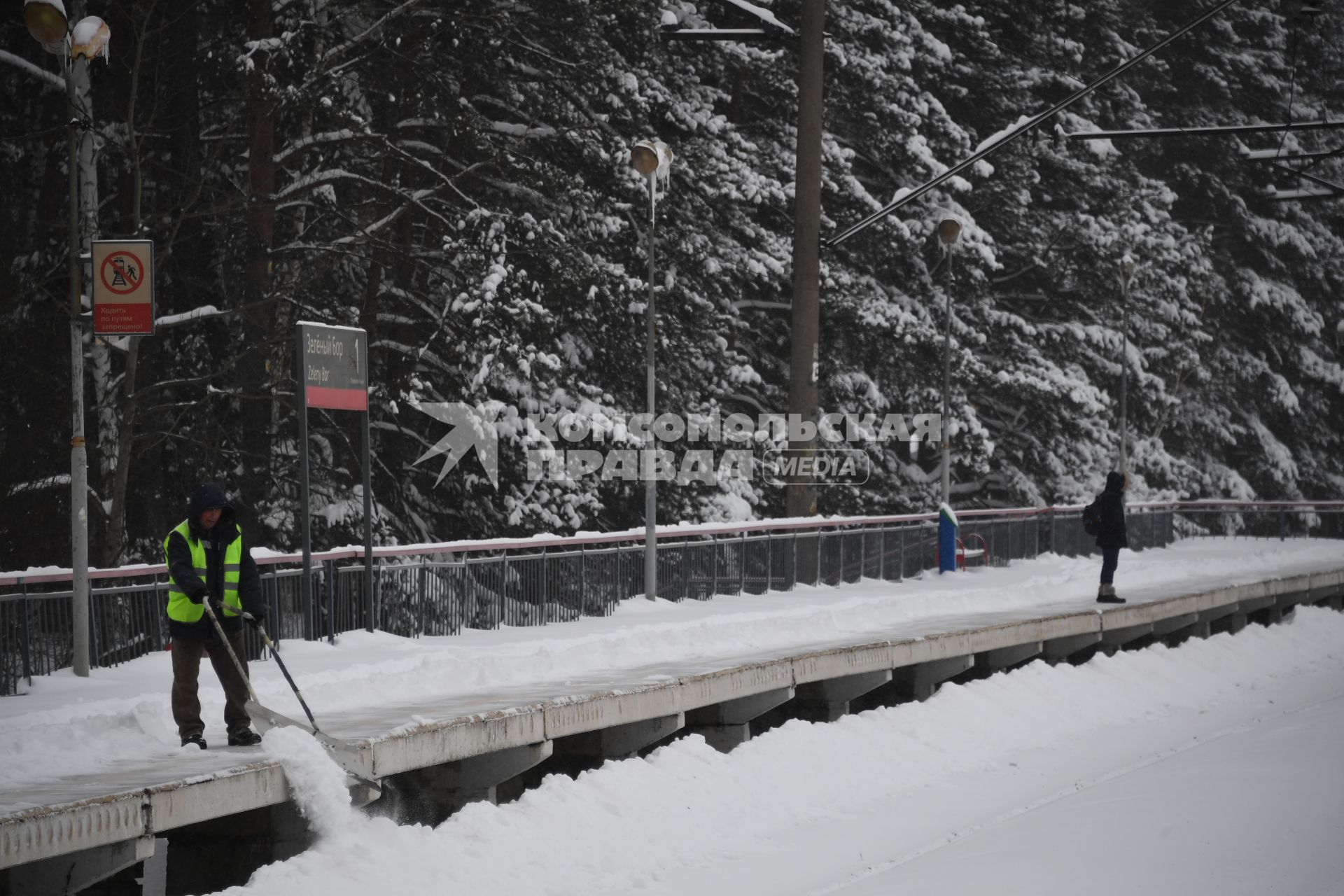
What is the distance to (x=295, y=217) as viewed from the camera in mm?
27875

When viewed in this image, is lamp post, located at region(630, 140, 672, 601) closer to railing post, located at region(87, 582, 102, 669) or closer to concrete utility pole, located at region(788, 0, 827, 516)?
concrete utility pole, located at region(788, 0, 827, 516)

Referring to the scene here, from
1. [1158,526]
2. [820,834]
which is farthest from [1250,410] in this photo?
[820,834]

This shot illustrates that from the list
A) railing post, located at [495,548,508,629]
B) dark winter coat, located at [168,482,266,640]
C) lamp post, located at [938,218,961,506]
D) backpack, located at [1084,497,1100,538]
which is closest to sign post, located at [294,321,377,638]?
railing post, located at [495,548,508,629]

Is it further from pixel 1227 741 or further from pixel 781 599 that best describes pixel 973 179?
pixel 1227 741

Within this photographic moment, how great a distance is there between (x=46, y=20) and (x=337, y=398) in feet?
16.8

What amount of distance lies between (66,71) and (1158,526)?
1272 inches

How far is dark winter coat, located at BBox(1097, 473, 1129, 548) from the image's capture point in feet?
75.4

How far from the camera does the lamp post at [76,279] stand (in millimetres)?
14266

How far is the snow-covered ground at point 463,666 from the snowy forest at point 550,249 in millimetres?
6386

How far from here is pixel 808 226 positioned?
27.5 meters

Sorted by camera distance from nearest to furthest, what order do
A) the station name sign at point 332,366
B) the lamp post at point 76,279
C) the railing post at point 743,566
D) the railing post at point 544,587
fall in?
the lamp post at point 76,279 → the station name sign at point 332,366 → the railing post at point 544,587 → the railing post at point 743,566

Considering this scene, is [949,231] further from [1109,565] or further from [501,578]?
[501,578]

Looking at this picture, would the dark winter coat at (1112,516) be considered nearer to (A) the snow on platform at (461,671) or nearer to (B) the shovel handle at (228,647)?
(A) the snow on platform at (461,671)

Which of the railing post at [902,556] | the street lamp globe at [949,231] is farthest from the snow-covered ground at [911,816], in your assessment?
the street lamp globe at [949,231]
